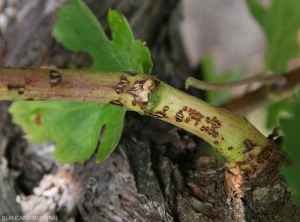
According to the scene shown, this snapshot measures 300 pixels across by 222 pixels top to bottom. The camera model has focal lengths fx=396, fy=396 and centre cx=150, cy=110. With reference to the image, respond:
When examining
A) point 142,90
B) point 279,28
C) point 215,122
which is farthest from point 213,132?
point 279,28

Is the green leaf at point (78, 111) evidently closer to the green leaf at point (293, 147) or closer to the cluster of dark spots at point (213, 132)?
the cluster of dark spots at point (213, 132)

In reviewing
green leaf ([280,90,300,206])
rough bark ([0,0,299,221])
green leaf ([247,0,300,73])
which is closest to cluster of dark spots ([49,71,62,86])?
rough bark ([0,0,299,221])

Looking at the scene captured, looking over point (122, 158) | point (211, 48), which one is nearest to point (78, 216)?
point (122, 158)

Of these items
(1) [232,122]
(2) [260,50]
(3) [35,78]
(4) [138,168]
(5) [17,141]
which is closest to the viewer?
(3) [35,78]

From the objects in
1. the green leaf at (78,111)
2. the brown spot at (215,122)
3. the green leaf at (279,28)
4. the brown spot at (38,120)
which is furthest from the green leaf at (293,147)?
the green leaf at (279,28)

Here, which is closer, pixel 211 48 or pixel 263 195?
pixel 263 195

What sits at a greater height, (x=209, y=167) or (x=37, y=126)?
(x=209, y=167)

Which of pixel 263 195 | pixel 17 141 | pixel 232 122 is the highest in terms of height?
pixel 232 122

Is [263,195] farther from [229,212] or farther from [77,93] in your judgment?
[77,93]
